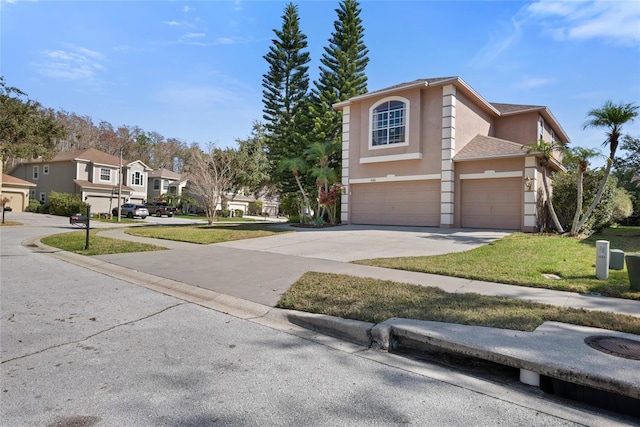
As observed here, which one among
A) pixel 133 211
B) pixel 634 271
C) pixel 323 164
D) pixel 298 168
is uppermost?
pixel 323 164

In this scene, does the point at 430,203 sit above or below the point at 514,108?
below

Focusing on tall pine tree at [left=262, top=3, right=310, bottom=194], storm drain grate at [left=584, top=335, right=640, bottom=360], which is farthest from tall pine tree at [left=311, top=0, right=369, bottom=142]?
storm drain grate at [left=584, top=335, right=640, bottom=360]

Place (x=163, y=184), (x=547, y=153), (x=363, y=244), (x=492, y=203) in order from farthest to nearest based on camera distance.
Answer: (x=163, y=184), (x=492, y=203), (x=547, y=153), (x=363, y=244)

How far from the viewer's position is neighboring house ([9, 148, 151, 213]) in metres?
38.3

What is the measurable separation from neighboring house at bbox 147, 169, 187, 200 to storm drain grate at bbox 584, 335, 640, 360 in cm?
5114

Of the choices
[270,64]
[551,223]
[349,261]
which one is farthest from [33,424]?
[270,64]

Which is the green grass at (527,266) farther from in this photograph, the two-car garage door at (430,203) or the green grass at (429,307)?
the two-car garage door at (430,203)

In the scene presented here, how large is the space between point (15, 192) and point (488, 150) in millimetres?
43084

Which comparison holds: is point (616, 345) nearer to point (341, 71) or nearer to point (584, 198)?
point (584, 198)

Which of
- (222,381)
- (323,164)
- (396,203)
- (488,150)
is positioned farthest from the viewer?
(323,164)

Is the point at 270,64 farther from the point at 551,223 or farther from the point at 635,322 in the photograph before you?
the point at 635,322

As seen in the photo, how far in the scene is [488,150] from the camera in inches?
678

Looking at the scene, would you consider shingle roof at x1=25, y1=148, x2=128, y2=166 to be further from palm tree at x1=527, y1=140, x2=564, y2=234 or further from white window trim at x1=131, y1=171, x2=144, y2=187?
palm tree at x1=527, y1=140, x2=564, y2=234

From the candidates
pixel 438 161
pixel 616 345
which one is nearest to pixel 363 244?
pixel 438 161
